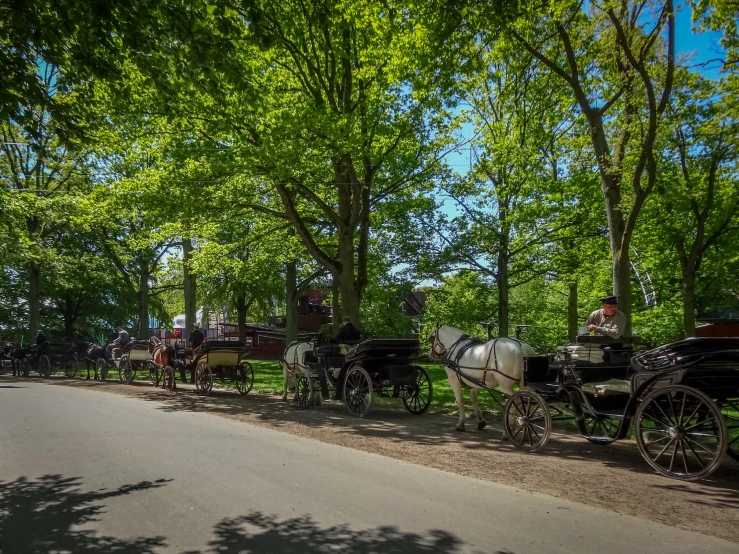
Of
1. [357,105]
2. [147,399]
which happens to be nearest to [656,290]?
[357,105]

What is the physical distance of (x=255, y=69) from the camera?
15.7m

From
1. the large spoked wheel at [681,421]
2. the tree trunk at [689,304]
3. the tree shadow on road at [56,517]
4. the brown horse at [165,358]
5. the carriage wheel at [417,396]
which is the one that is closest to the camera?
the tree shadow on road at [56,517]

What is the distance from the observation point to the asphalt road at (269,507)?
179 inches

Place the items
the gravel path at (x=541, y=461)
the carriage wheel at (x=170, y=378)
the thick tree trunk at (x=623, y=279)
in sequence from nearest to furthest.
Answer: the gravel path at (x=541, y=461), the thick tree trunk at (x=623, y=279), the carriage wheel at (x=170, y=378)

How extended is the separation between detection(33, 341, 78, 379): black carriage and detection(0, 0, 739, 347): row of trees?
426 cm

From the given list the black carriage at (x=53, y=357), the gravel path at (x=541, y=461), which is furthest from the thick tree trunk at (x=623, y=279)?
the black carriage at (x=53, y=357)

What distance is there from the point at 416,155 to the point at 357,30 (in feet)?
15.4

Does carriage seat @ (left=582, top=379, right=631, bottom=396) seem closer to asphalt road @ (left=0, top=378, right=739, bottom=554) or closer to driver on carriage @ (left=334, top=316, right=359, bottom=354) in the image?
asphalt road @ (left=0, top=378, right=739, bottom=554)

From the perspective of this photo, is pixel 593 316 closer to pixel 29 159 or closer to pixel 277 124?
pixel 277 124

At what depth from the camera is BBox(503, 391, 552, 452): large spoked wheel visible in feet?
26.6

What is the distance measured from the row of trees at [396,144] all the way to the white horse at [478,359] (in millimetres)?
3773

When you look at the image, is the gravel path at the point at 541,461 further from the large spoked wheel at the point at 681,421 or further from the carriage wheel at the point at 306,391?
the carriage wheel at the point at 306,391

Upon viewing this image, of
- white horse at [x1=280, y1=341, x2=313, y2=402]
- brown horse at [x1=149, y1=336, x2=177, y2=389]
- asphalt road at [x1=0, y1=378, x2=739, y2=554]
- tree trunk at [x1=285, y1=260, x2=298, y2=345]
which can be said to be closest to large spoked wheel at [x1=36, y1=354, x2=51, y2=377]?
brown horse at [x1=149, y1=336, x2=177, y2=389]

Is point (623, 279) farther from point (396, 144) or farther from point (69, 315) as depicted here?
point (69, 315)
